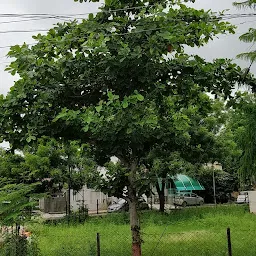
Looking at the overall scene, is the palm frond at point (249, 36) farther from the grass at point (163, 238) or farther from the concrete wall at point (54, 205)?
the concrete wall at point (54, 205)

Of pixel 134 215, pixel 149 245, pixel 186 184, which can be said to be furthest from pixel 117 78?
pixel 186 184

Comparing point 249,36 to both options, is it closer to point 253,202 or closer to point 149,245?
point 149,245

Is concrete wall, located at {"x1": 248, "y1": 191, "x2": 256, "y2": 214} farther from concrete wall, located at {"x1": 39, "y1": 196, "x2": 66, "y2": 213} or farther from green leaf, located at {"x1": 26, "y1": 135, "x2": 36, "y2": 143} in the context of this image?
green leaf, located at {"x1": 26, "y1": 135, "x2": 36, "y2": 143}

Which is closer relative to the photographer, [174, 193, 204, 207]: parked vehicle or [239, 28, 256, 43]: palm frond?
[239, 28, 256, 43]: palm frond

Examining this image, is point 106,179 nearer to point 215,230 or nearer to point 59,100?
point 59,100

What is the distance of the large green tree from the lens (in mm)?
5129

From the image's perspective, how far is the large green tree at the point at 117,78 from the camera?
5129 millimetres

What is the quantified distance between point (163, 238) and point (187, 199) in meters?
18.7

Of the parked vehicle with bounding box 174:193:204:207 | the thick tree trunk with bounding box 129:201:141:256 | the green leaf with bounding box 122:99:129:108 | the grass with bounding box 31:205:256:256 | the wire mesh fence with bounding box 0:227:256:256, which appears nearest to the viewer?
the green leaf with bounding box 122:99:129:108

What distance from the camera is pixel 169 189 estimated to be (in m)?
31.8

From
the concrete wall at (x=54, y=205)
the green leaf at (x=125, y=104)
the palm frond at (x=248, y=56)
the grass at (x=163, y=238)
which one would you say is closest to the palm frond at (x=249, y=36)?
the palm frond at (x=248, y=56)

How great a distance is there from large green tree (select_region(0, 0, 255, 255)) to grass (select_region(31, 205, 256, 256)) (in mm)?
1884

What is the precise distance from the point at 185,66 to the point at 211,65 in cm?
40

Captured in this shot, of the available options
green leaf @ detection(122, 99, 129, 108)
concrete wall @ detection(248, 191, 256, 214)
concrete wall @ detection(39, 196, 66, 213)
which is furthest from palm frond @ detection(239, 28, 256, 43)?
concrete wall @ detection(39, 196, 66, 213)
